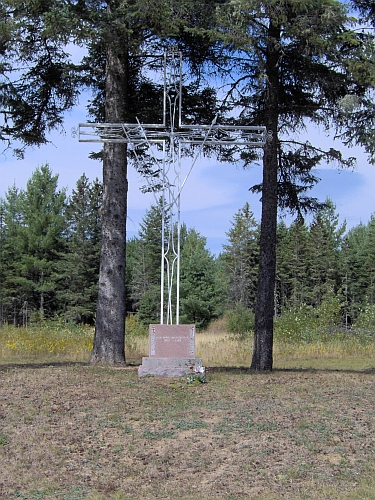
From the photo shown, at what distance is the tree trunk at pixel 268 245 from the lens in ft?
35.9

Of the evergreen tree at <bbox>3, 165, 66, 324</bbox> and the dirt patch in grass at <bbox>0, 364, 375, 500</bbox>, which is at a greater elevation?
the evergreen tree at <bbox>3, 165, 66, 324</bbox>

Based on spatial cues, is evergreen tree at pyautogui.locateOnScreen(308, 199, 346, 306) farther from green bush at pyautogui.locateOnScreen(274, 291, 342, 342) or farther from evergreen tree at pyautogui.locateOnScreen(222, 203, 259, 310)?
green bush at pyautogui.locateOnScreen(274, 291, 342, 342)

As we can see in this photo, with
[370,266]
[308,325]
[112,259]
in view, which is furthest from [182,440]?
[370,266]

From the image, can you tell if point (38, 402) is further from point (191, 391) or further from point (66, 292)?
point (66, 292)

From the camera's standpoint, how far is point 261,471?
212 inches

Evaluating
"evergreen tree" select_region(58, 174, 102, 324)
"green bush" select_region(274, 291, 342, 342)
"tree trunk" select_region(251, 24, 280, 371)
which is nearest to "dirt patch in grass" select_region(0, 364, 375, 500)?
"tree trunk" select_region(251, 24, 280, 371)

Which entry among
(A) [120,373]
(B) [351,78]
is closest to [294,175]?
(B) [351,78]

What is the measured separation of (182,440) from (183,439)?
3 cm

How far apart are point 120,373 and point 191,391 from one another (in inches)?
74.3

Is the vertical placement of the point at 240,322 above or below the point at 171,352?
below

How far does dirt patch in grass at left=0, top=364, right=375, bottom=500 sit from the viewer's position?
510 cm

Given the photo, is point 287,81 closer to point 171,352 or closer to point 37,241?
point 171,352

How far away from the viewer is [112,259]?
1105cm

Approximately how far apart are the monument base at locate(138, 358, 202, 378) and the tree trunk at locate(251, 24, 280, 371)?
2.35 meters
